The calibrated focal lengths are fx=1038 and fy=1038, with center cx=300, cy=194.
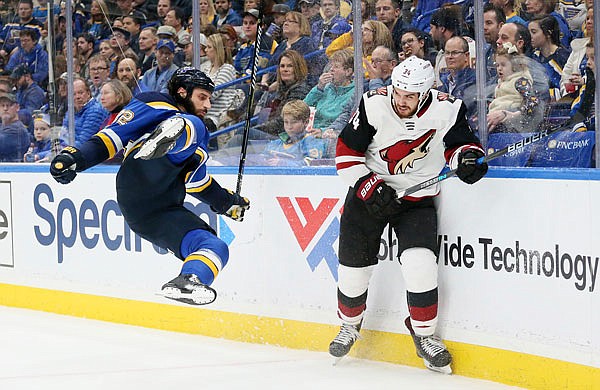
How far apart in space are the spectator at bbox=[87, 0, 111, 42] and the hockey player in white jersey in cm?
228

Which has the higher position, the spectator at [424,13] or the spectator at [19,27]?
the spectator at [424,13]

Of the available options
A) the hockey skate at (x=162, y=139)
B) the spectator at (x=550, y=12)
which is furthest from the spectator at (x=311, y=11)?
the hockey skate at (x=162, y=139)

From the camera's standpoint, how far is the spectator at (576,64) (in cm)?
397

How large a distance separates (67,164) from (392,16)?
1.62 meters

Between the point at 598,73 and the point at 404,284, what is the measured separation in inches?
43.8

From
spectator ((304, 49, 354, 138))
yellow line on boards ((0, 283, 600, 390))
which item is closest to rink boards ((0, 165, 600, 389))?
yellow line on boards ((0, 283, 600, 390))

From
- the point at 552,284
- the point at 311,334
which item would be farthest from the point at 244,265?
the point at 552,284

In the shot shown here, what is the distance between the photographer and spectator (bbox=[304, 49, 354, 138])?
4.71m

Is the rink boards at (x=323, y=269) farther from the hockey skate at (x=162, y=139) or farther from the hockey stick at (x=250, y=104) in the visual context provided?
the hockey skate at (x=162, y=139)

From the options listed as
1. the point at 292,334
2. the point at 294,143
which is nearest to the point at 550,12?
the point at 294,143

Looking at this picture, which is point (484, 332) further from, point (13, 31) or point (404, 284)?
point (13, 31)

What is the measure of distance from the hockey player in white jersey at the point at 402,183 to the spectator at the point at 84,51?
7.50 ft

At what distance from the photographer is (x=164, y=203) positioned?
4.06 meters

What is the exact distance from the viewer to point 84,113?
5844 millimetres
